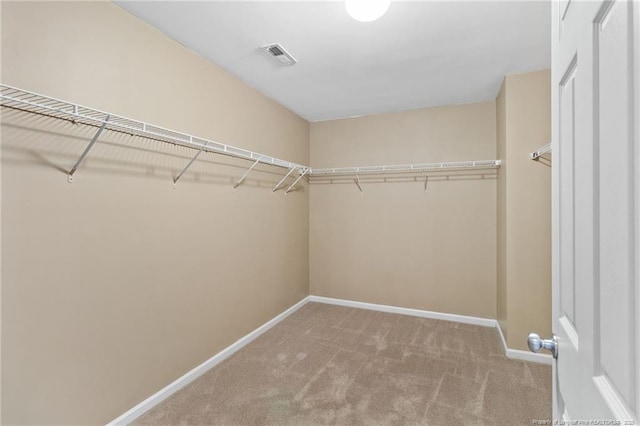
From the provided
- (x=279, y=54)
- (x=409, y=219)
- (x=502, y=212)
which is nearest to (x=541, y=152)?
(x=502, y=212)

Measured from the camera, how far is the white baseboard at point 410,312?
3.28m

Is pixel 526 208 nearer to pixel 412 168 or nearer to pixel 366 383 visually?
pixel 412 168

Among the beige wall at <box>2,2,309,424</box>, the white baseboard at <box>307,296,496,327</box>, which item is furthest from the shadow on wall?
the white baseboard at <box>307,296,496,327</box>

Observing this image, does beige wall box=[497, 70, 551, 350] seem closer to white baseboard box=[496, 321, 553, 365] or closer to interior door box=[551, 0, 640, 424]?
white baseboard box=[496, 321, 553, 365]

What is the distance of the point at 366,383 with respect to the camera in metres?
2.21

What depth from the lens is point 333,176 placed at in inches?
155

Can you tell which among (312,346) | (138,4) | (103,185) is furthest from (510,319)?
(138,4)

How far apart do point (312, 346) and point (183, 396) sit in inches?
44.0

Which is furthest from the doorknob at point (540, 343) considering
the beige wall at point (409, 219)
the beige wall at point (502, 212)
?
the beige wall at point (409, 219)

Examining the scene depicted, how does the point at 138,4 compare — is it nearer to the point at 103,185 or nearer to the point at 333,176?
the point at 103,185

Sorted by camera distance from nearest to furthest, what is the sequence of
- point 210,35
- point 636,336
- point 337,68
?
point 636,336
point 210,35
point 337,68

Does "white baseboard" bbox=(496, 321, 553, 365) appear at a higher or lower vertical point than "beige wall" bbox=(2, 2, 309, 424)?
lower

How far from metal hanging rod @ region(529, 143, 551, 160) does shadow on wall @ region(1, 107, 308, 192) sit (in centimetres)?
248

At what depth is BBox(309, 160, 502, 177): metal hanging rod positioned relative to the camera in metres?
3.14
